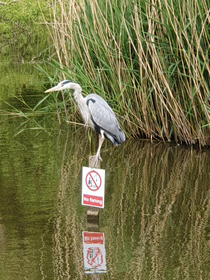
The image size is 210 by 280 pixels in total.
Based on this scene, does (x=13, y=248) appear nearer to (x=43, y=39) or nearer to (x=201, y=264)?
(x=201, y=264)

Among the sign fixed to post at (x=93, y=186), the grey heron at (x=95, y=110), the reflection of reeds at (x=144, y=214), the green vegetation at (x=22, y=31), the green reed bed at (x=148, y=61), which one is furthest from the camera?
the green vegetation at (x=22, y=31)

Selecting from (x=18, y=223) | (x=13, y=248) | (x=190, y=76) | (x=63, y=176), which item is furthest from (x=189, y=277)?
(x=190, y=76)

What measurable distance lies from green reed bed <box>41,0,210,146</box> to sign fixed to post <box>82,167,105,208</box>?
2.10 metres

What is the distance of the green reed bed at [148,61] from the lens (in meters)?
5.98

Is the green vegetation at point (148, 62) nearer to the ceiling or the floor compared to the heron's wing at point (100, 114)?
nearer to the ceiling

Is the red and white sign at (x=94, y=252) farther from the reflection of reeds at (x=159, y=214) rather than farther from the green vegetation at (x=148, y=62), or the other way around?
the green vegetation at (x=148, y=62)

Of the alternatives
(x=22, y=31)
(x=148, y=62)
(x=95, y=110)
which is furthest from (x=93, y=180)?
(x=22, y=31)

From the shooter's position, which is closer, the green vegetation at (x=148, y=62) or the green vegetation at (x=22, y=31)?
the green vegetation at (x=148, y=62)

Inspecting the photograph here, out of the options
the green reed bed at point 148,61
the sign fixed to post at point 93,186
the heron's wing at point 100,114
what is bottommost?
the sign fixed to post at point 93,186

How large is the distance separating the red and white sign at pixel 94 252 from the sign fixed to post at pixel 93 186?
23cm

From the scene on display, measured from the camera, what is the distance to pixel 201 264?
3.61 m

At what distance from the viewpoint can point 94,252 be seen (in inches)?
153

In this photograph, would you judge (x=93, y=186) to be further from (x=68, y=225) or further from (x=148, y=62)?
(x=148, y=62)

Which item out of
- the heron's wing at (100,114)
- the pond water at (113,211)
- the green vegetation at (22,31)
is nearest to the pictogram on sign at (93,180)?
the pond water at (113,211)
